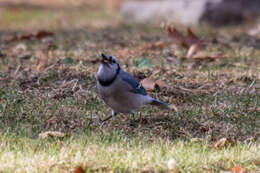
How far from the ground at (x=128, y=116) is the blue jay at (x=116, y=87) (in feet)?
0.62

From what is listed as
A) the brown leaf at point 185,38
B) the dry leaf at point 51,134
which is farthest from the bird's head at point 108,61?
the brown leaf at point 185,38

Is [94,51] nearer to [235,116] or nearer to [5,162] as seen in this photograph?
[235,116]

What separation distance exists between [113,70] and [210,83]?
1695 mm

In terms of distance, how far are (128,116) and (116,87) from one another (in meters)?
0.53

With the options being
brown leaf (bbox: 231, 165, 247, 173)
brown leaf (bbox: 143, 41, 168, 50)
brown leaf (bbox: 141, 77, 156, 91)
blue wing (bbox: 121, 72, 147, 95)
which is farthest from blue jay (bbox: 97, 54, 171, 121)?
brown leaf (bbox: 143, 41, 168, 50)

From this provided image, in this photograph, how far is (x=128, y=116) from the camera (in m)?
4.53

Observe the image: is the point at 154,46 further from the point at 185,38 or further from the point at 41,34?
the point at 41,34

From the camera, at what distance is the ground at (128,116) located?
3309 mm

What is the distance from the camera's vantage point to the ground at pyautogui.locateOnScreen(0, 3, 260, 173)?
3.31 metres

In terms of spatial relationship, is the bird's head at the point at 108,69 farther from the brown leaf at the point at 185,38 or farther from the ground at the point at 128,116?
the brown leaf at the point at 185,38

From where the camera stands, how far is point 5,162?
319 centimetres

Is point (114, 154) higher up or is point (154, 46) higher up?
point (154, 46)

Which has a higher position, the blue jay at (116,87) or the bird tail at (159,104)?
the blue jay at (116,87)

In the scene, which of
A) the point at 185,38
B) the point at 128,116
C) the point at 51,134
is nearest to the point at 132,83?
the point at 128,116
